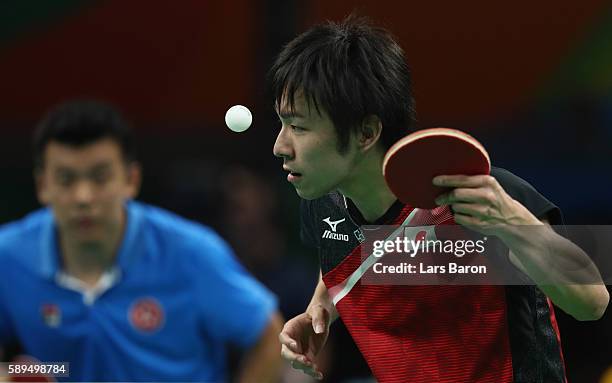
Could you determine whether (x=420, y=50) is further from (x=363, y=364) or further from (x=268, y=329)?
(x=268, y=329)

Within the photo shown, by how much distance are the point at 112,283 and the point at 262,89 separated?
70.6 inches

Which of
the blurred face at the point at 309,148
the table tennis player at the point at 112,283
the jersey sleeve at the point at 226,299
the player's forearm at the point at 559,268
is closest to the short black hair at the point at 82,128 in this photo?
the table tennis player at the point at 112,283

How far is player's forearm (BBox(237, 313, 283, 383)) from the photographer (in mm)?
4832

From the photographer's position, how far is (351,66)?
8.80 feet

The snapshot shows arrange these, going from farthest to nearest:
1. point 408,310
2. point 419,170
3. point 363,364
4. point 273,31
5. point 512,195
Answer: point 273,31, point 363,364, point 408,310, point 512,195, point 419,170

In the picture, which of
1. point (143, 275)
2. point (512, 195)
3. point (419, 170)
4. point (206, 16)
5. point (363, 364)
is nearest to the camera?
point (419, 170)

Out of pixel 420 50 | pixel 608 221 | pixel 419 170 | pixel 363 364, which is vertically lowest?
pixel 363 364

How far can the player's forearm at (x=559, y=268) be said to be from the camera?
2.42 m

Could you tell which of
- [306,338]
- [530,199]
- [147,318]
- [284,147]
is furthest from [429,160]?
[147,318]

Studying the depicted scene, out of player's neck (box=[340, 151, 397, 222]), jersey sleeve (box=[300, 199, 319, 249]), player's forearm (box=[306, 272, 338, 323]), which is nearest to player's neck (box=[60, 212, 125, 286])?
jersey sleeve (box=[300, 199, 319, 249])

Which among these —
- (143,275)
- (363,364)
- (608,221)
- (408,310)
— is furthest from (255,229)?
(408,310)

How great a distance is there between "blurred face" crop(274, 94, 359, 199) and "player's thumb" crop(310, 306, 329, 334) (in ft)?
1.14

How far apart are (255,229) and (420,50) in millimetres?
1406

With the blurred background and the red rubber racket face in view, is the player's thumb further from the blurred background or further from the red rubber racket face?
the blurred background
